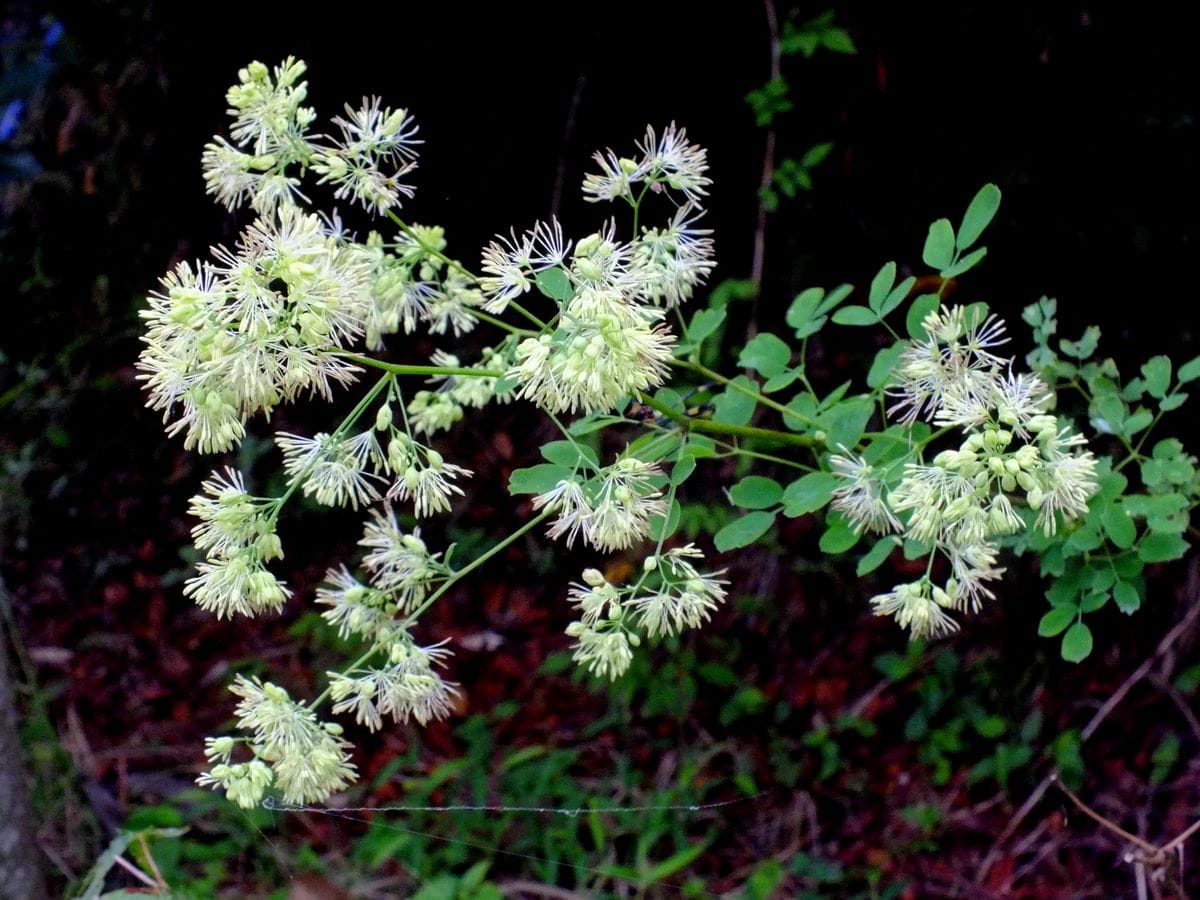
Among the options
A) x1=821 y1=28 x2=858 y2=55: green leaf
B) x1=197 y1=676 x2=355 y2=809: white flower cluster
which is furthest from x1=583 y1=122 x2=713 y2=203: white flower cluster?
x1=821 y1=28 x2=858 y2=55: green leaf

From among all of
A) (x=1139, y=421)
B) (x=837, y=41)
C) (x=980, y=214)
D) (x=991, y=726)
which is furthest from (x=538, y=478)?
(x=991, y=726)

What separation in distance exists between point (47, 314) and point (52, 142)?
0.56m

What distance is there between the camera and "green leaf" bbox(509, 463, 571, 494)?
Answer: 1222 mm

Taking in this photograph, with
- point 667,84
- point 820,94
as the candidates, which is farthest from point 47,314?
point 820,94

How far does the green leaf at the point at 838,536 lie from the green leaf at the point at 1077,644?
1.02ft

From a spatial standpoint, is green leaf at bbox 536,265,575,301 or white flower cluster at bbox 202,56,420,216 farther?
white flower cluster at bbox 202,56,420,216

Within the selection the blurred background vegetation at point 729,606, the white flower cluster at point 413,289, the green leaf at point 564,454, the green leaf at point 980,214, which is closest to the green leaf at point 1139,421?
the green leaf at point 980,214

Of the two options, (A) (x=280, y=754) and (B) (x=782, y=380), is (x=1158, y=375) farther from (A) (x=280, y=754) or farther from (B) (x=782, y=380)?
(A) (x=280, y=754)

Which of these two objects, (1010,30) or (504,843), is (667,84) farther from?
(504,843)

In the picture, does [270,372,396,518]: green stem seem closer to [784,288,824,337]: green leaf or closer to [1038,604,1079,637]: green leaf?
[784,288,824,337]: green leaf

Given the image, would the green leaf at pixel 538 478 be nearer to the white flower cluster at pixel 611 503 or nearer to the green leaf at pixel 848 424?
the white flower cluster at pixel 611 503

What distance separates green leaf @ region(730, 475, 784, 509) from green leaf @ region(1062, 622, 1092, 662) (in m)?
0.40

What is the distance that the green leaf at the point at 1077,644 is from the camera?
54.0 inches

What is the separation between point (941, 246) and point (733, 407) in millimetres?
320
